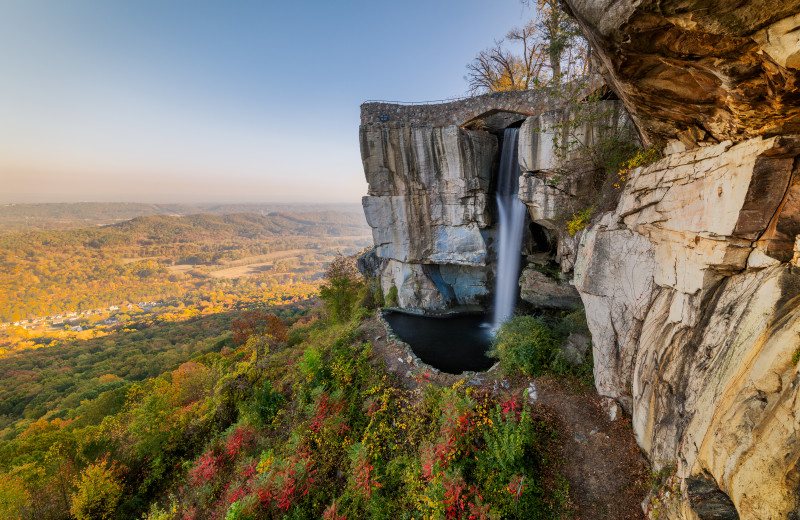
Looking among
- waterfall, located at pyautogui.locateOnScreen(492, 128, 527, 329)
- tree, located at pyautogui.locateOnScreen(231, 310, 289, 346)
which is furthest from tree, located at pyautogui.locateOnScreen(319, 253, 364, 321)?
waterfall, located at pyautogui.locateOnScreen(492, 128, 527, 329)

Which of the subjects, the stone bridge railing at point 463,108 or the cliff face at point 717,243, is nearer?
the cliff face at point 717,243

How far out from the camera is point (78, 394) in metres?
25.7

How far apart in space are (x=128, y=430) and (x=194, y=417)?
2.33 meters

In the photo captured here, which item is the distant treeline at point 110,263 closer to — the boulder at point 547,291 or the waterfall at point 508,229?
the waterfall at point 508,229

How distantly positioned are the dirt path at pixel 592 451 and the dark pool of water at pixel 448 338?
84.9 inches

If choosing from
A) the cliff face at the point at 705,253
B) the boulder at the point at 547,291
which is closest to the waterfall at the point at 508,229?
the boulder at the point at 547,291

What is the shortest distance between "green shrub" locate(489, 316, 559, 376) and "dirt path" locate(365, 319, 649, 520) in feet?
1.30

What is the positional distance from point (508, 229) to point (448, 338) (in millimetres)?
7286

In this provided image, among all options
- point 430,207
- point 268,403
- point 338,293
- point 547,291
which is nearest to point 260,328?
point 338,293

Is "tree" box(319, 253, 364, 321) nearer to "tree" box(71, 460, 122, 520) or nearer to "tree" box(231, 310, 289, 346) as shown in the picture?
"tree" box(231, 310, 289, 346)

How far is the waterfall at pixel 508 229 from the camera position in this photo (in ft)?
52.0

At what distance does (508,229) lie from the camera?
55.1 feet

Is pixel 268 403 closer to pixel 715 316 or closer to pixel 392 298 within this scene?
pixel 392 298

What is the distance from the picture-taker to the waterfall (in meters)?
15.9
